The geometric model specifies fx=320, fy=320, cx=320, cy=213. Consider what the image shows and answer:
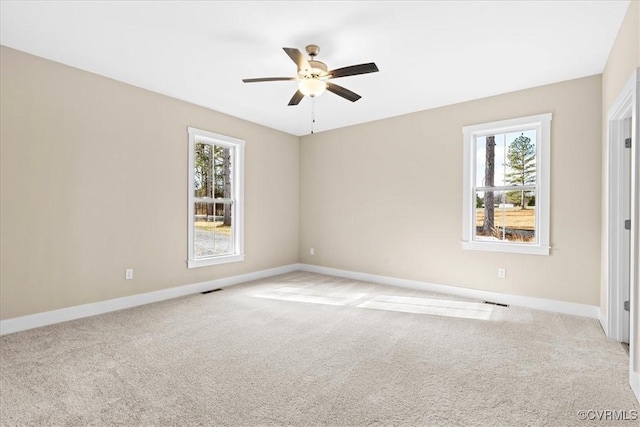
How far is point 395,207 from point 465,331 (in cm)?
238

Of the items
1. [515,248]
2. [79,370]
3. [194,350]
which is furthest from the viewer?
[515,248]

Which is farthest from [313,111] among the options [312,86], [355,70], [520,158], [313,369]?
[313,369]

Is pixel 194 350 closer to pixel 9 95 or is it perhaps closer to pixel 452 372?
pixel 452 372

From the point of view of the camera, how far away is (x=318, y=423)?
182 centimetres

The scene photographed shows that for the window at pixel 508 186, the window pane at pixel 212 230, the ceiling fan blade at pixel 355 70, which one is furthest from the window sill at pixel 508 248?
the window pane at pixel 212 230

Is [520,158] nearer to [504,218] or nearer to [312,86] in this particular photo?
[504,218]

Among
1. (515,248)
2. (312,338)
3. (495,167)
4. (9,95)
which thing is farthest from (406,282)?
(9,95)

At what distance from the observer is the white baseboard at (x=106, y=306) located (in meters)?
3.14

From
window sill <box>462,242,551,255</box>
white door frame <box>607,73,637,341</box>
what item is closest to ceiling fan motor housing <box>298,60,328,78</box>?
white door frame <box>607,73,637,341</box>

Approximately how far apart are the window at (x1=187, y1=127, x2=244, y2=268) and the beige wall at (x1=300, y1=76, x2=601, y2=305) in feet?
5.00

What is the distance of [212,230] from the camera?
5.09 m

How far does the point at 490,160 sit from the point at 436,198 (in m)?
0.88

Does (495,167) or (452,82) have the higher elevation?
(452,82)

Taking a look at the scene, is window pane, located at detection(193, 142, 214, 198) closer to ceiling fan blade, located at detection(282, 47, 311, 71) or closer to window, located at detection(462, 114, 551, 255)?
ceiling fan blade, located at detection(282, 47, 311, 71)
